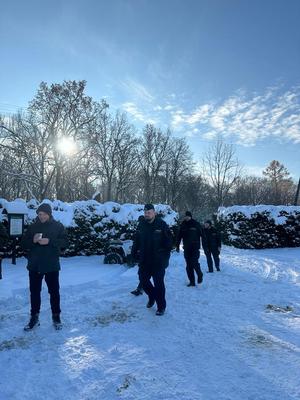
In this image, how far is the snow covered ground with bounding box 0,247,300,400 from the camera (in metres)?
3.70


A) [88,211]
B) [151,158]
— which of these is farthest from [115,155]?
[88,211]

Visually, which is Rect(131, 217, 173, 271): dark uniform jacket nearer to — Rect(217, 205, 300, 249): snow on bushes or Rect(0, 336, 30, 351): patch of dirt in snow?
Rect(0, 336, 30, 351): patch of dirt in snow

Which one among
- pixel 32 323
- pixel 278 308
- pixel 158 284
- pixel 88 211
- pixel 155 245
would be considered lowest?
pixel 278 308

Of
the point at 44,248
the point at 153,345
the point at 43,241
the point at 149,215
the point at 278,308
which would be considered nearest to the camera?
the point at 153,345

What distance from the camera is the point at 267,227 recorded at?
1958 cm

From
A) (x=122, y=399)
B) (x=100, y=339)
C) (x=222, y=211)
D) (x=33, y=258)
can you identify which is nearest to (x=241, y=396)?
(x=122, y=399)

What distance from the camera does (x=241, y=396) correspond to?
351 cm

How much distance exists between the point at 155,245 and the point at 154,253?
15cm

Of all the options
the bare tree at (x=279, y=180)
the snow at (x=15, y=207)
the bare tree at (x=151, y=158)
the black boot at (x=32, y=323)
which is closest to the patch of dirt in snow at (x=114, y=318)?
the black boot at (x=32, y=323)

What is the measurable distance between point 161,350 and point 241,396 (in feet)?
4.66

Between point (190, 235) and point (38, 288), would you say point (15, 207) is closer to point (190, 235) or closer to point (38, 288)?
point (190, 235)

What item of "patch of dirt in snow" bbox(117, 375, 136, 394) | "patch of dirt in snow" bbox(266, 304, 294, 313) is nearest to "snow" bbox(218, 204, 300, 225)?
"patch of dirt in snow" bbox(266, 304, 294, 313)

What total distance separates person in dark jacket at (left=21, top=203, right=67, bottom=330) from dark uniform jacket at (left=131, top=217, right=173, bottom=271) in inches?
57.6

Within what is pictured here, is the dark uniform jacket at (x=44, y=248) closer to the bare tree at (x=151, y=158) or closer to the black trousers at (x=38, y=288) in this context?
the black trousers at (x=38, y=288)
